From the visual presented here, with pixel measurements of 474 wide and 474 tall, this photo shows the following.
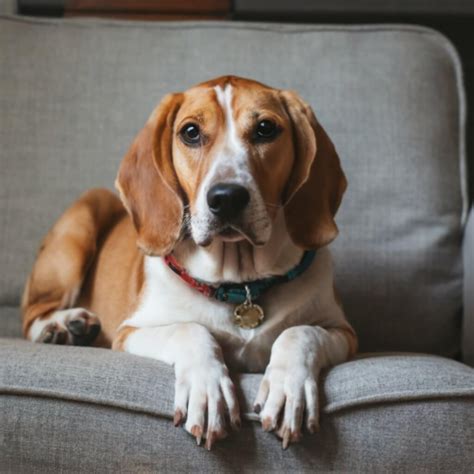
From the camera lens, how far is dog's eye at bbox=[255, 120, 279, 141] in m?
1.74

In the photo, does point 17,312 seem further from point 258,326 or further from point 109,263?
point 258,326

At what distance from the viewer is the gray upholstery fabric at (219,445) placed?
4.71 feet

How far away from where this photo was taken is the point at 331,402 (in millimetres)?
1477

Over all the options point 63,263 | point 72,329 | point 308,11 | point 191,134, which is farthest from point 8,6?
point 191,134

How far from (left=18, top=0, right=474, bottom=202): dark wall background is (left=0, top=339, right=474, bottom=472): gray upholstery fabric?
77.5 inches

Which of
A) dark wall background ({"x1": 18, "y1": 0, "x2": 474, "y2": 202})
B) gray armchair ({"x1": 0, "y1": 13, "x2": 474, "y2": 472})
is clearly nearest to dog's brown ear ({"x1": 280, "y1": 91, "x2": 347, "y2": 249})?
gray armchair ({"x1": 0, "y1": 13, "x2": 474, "y2": 472})

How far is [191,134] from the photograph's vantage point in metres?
1.78

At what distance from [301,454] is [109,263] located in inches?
39.8

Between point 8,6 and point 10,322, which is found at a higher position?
point 8,6

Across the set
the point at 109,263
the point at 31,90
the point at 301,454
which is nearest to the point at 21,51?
the point at 31,90

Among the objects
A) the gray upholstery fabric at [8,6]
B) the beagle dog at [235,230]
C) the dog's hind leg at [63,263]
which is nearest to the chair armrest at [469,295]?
the beagle dog at [235,230]

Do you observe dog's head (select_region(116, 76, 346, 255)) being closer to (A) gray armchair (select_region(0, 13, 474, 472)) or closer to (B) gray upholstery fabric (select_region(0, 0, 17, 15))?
(A) gray armchair (select_region(0, 13, 474, 472))

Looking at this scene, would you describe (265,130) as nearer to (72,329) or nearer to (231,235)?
(231,235)

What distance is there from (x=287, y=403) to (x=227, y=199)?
0.39 m
